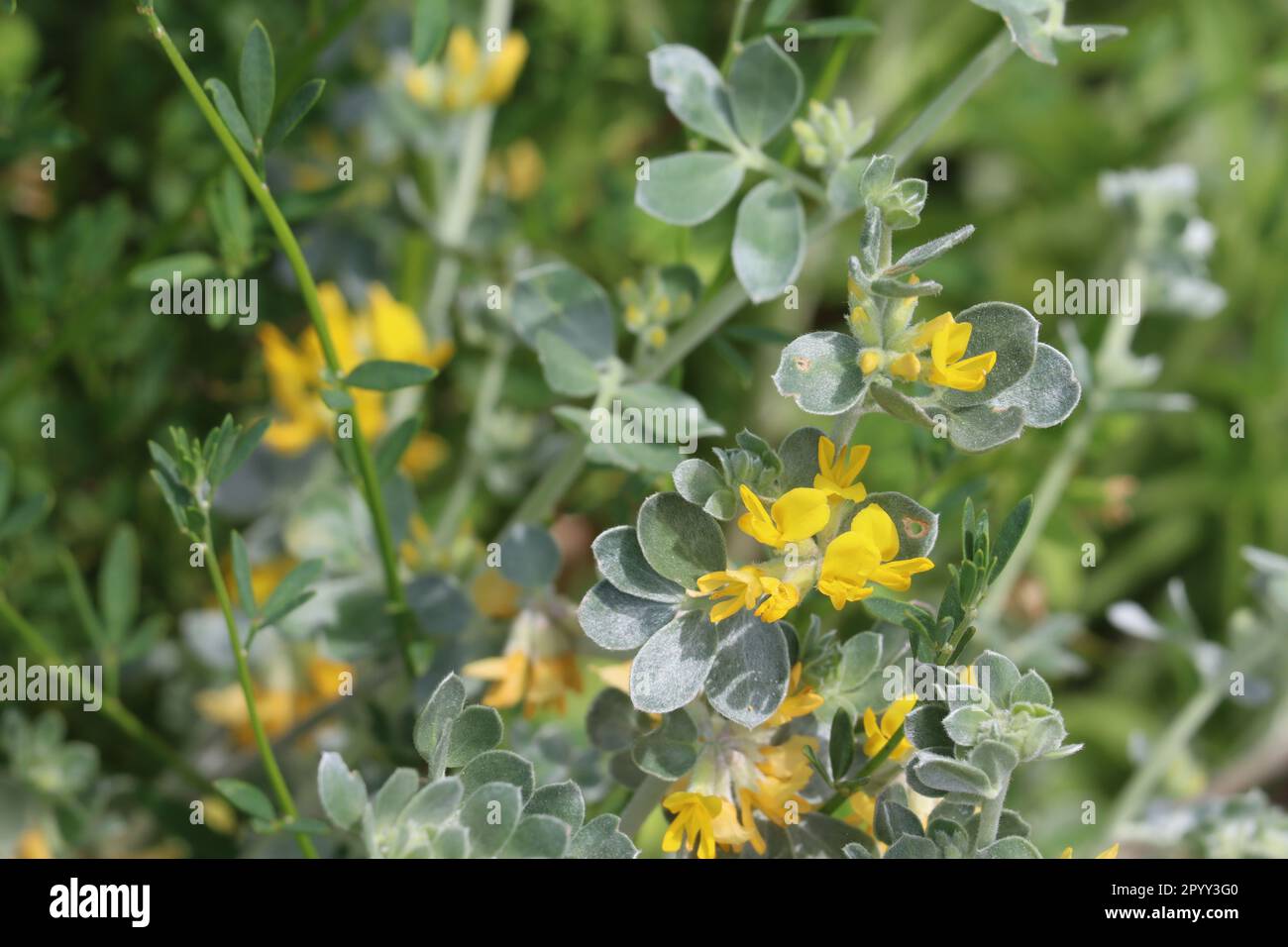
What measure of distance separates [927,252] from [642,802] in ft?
0.98

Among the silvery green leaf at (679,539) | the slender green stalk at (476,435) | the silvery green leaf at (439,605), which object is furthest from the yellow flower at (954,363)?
the slender green stalk at (476,435)

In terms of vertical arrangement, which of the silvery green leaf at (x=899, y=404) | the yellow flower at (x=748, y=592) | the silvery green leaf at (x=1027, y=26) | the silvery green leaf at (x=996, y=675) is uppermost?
the silvery green leaf at (x=1027, y=26)

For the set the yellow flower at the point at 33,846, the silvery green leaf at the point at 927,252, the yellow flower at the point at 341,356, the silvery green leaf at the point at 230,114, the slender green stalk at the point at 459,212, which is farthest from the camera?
the slender green stalk at the point at 459,212

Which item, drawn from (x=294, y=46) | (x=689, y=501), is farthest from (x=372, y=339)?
(x=689, y=501)

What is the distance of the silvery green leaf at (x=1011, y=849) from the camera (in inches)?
21.0

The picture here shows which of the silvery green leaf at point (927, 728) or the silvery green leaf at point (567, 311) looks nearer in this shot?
the silvery green leaf at point (927, 728)

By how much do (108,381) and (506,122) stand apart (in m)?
0.42

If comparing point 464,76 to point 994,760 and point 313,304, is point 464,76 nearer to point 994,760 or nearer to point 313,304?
point 313,304

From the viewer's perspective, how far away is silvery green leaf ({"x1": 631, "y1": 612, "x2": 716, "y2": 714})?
1.77 feet

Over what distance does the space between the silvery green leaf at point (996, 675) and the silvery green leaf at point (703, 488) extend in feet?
0.40

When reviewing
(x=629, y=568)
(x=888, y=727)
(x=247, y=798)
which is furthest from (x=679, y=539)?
(x=247, y=798)

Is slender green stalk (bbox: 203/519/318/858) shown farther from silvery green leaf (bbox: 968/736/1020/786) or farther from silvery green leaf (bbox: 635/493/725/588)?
silvery green leaf (bbox: 968/736/1020/786)

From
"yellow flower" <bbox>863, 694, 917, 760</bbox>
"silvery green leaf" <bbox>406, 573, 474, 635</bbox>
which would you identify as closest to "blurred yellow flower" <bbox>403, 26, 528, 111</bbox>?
"silvery green leaf" <bbox>406, 573, 474, 635</bbox>

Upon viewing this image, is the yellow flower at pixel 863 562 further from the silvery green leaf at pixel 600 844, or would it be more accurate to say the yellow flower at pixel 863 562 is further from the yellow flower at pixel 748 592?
the silvery green leaf at pixel 600 844
